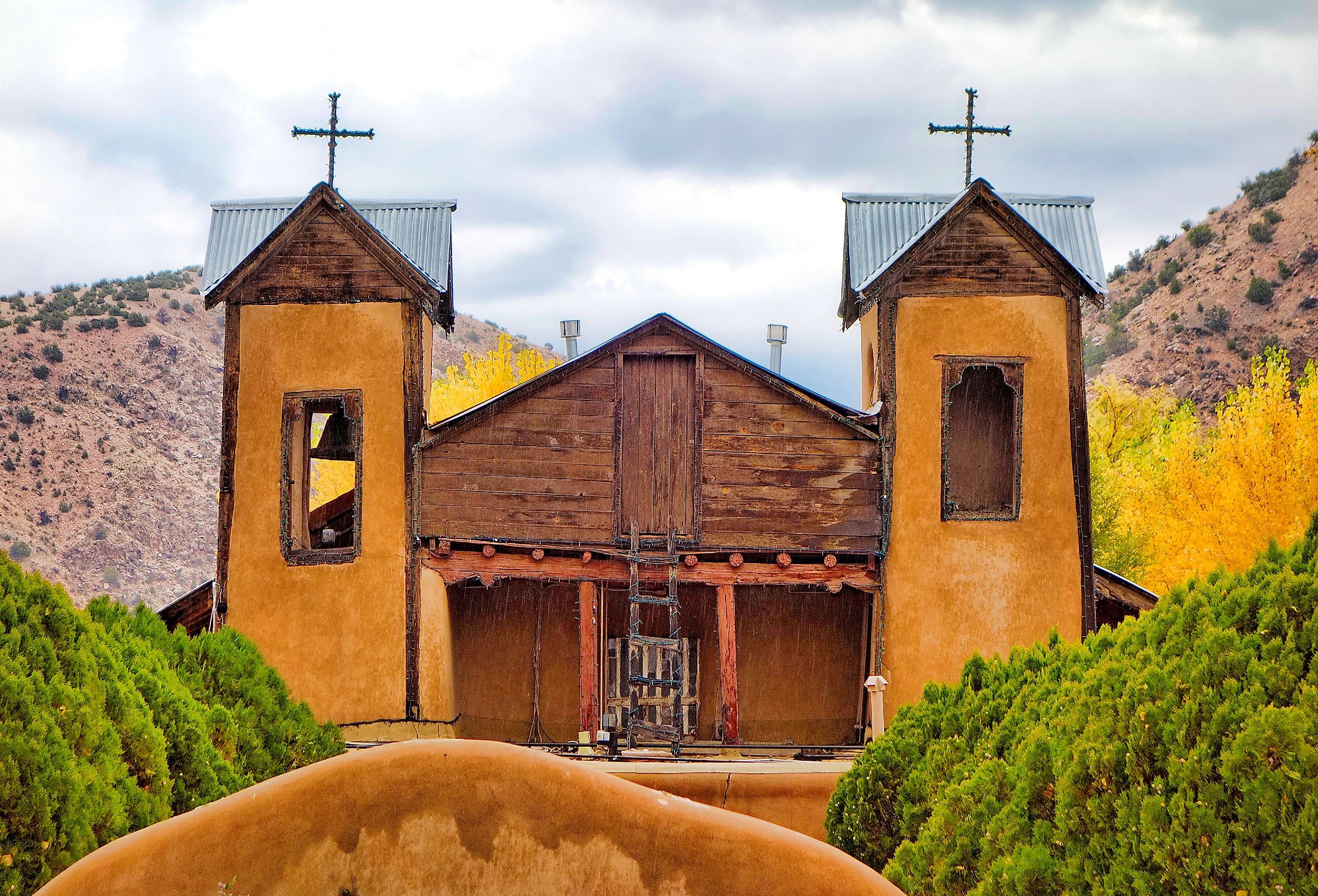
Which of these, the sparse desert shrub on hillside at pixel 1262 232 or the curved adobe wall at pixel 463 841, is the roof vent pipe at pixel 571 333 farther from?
the sparse desert shrub on hillside at pixel 1262 232

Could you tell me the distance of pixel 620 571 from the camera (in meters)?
16.2

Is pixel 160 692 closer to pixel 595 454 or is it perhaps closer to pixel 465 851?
pixel 465 851

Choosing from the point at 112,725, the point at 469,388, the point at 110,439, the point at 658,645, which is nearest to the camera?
the point at 112,725

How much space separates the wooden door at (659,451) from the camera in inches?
630

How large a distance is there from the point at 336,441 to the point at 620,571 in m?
4.87

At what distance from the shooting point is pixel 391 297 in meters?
16.5

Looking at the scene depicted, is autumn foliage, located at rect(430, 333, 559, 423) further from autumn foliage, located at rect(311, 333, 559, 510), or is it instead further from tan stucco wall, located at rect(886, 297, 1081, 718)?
tan stucco wall, located at rect(886, 297, 1081, 718)

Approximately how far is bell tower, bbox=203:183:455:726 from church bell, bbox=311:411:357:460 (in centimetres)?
60

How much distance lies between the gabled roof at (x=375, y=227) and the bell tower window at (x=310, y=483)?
96.5 inches

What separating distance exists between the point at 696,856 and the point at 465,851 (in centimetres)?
89

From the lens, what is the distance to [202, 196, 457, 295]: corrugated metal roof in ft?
58.7

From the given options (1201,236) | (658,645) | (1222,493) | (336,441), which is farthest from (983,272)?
(1201,236)

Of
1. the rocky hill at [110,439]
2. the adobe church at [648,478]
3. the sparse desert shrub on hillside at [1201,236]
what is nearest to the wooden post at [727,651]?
the adobe church at [648,478]

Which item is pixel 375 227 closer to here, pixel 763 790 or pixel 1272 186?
pixel 763 790
